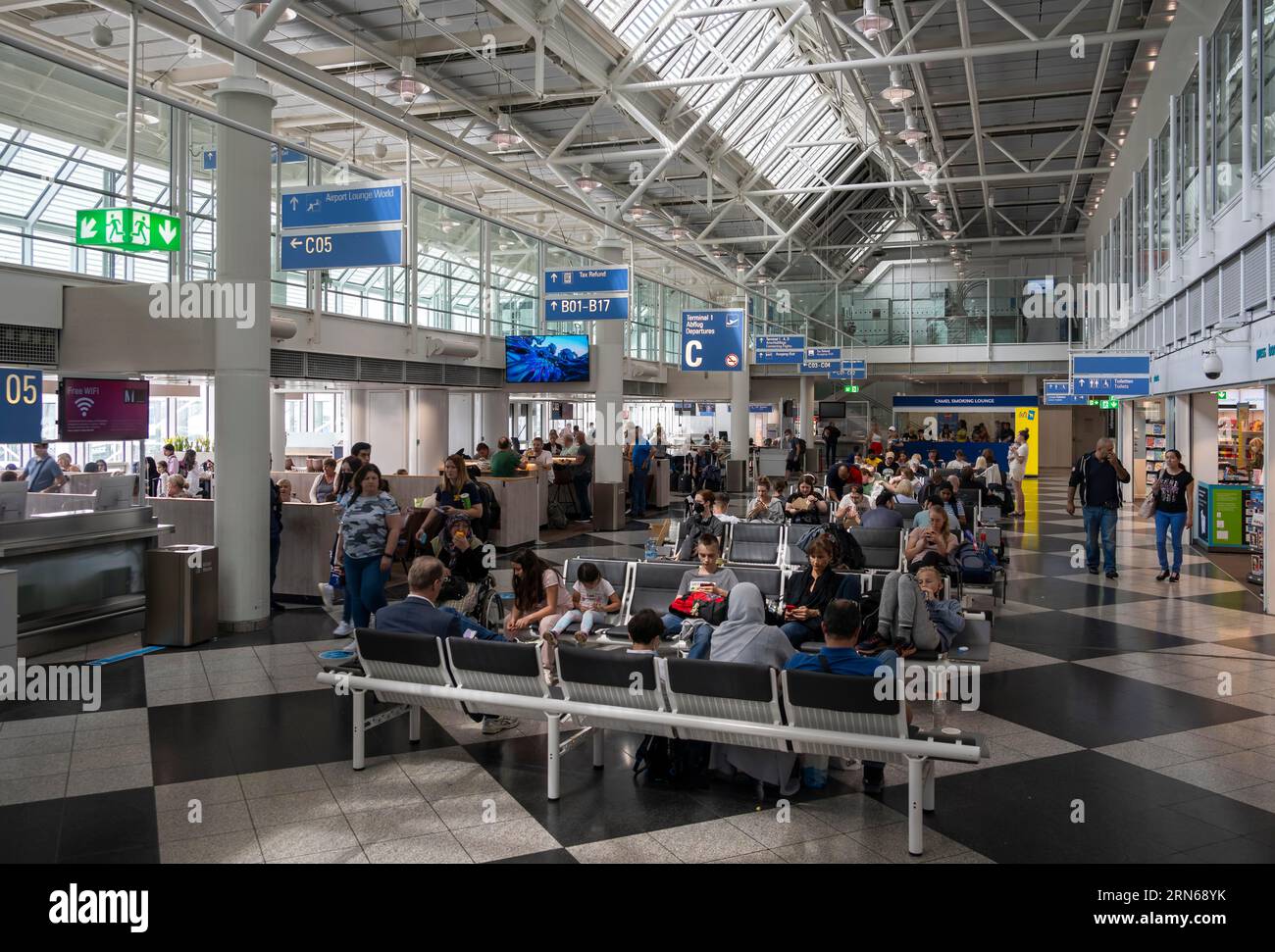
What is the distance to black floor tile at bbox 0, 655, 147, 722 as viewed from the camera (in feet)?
23.7

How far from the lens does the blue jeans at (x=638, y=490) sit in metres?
22.9

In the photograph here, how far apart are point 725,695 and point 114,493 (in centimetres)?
740

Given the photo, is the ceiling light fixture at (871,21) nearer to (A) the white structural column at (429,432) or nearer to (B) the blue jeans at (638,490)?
(A) the white structural column at (429,432)

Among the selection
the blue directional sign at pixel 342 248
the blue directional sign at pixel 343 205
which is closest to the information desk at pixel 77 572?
the blue directional sign at pixel 342 248

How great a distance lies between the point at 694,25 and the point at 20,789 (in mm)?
15691

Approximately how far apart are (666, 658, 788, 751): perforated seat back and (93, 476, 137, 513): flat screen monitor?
704 cm

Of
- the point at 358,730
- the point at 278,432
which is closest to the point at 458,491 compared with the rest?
the point at 358,730

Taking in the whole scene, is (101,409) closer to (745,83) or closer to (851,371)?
(745,83)

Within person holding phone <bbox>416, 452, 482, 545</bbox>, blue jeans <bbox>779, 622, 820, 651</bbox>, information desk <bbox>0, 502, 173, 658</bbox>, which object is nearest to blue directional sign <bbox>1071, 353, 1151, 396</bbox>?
person holding phone <bbox>416, 452, 482, 545</bbox>

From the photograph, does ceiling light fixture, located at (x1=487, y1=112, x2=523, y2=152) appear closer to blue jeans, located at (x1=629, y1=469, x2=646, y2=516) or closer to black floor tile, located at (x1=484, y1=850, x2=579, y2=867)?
blue jeans, located at (x1=629, y1=469, x2=646, y2=516)

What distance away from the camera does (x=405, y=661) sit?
5934 mm
